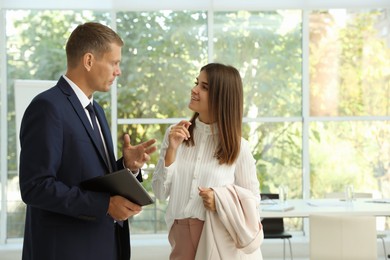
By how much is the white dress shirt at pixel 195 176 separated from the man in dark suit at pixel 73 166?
1.53 feet

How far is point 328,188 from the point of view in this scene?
855cm

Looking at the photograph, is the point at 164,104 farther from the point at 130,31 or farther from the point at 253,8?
the point at 253,8

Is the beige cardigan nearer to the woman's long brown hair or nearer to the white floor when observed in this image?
the woman's long brown hair

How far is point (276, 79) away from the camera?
27.9ft

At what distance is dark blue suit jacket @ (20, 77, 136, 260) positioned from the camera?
7.93 ft

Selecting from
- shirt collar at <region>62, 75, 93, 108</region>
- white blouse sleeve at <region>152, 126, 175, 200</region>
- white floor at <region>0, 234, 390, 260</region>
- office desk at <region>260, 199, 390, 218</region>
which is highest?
shirt collar at <region>62, 75, 93, 108</region>

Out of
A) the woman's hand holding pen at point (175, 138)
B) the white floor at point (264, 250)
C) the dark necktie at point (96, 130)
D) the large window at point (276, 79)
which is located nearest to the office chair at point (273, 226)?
the white floor at point (264, 250)

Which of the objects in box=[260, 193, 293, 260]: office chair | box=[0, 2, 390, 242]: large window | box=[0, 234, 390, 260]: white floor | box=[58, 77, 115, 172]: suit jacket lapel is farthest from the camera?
box=[0, 2, 390, 242]: large window

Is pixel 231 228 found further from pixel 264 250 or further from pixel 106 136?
pixel 264 250

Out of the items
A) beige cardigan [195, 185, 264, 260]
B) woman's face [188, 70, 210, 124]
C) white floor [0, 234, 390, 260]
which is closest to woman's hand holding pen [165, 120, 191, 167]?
woman's face [188, 70, 210, 124]

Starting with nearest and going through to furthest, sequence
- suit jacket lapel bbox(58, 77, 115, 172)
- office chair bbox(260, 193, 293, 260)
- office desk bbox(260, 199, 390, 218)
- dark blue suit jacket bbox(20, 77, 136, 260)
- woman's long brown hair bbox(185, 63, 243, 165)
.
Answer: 1. dark blue suit jacket bbox(20, 77, 136, 260)
2. suit jacket lapel bbox(58, 77, 115, 172)
3. woman's long brown hair bbox(185, 63, 243, 165)
4. office desk bbox(260, 199, 390, 218)
5. office chair bbox(260, 193, 293, 260)

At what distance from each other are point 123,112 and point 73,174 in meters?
5.91

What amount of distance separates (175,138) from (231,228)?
46 cm

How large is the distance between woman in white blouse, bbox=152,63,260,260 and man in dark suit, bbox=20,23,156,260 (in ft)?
1.49
